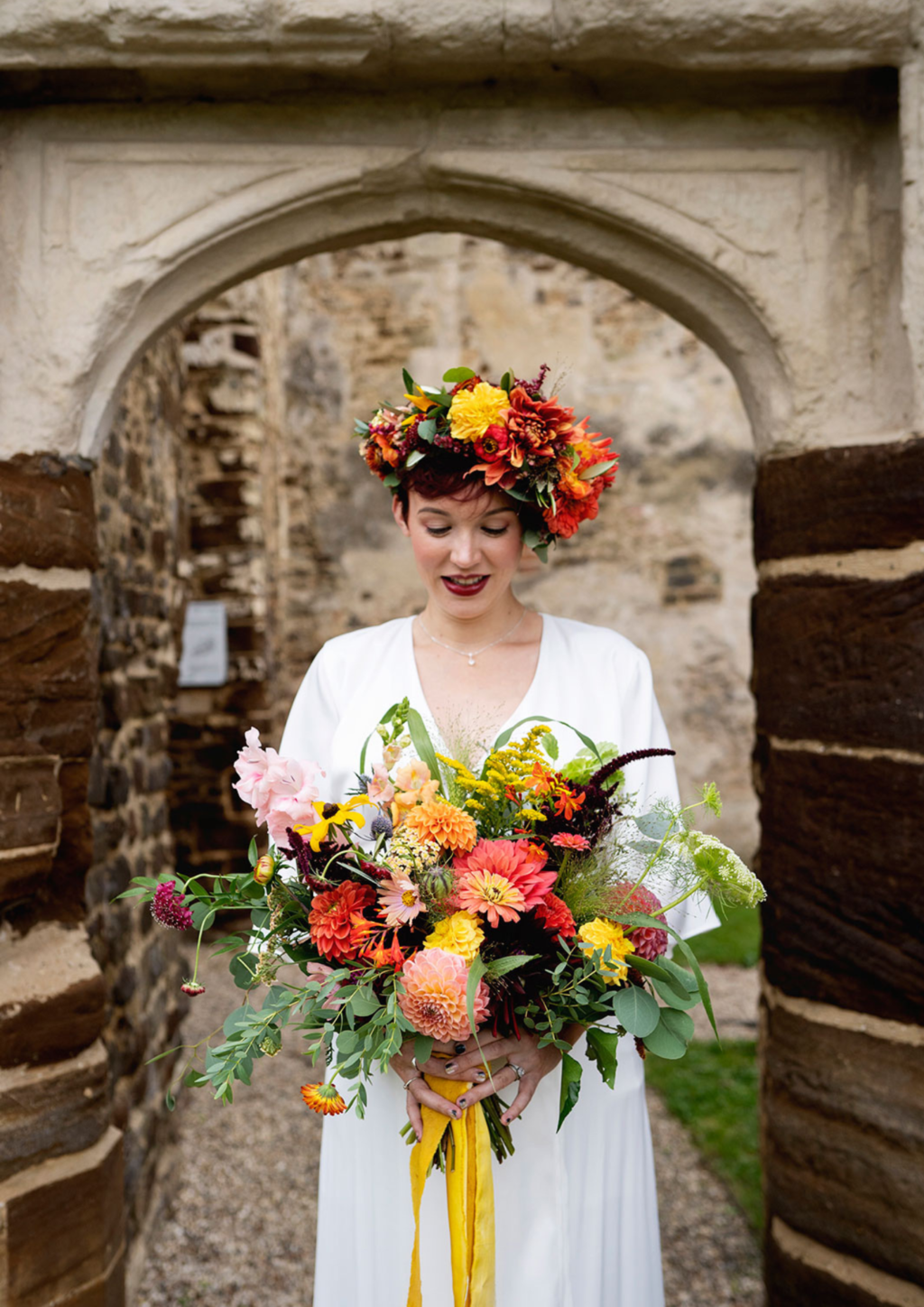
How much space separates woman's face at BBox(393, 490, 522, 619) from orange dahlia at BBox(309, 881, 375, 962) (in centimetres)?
63

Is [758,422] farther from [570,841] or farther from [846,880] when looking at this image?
[570,841]

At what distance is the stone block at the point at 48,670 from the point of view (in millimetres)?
1975

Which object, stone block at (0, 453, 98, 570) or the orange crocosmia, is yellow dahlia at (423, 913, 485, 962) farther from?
stone block at (0, 453, 98, 570)

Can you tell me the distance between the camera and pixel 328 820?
4.62 feet

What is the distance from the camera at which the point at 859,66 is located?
6.37 ft

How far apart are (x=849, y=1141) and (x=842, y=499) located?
140 cm

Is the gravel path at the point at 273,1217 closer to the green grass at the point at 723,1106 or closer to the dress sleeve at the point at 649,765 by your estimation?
the green grass at the point at 723,1106

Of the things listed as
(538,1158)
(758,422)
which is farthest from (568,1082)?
(758,422)

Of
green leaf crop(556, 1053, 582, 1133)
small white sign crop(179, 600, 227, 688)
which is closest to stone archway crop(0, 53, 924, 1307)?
green leaf crop(556, 1053, 582, 1133)

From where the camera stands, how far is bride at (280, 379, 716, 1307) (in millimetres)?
1680

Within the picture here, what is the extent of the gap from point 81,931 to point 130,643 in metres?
1.21

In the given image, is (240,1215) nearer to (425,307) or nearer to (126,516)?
(126,516)

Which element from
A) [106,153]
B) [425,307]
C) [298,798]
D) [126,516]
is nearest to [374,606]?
[425,307]

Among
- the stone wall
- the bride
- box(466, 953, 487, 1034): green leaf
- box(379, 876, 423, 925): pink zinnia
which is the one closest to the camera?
box(466, 953, 487, 1034): green leaf
